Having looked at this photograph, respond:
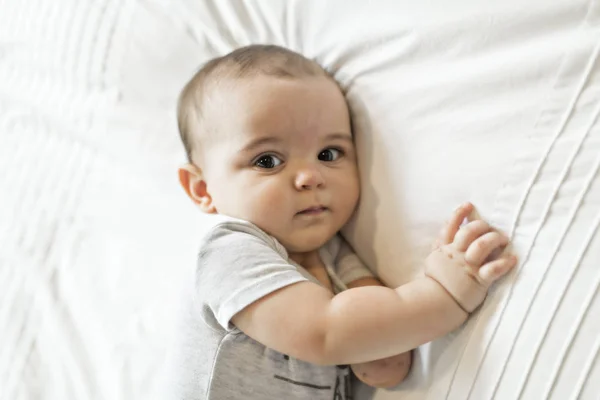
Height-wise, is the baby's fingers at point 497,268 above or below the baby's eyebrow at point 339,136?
below

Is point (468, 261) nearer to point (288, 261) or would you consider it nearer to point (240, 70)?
point (288, 261)

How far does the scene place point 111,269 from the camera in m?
1.07

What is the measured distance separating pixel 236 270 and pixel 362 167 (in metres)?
0.23

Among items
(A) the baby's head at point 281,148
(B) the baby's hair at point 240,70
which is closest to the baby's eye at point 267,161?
(A) the baby's head at point 281,148

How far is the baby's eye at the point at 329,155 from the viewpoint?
32.8 inches

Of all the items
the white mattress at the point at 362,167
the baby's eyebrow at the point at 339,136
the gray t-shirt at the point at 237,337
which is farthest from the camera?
the baby's eyebrow at the point at 339,136

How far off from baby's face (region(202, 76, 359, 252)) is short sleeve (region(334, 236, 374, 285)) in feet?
0.18

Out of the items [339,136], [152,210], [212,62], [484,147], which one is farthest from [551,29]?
[152,210]

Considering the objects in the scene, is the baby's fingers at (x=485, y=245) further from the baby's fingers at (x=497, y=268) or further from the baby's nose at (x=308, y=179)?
the baby's nose at (x=308, y=179)

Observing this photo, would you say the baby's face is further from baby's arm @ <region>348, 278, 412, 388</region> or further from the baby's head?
baby's arm @ <region>348, 278, 412, 388</region>

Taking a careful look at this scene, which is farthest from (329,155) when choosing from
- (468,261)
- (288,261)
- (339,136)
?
(468,261)

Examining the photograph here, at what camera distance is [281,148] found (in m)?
0.80

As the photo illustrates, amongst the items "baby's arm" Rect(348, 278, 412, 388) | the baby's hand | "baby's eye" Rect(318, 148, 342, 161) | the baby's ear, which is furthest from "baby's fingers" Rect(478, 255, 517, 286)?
the baby's ear

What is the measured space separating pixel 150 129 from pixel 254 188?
16.8 inches
